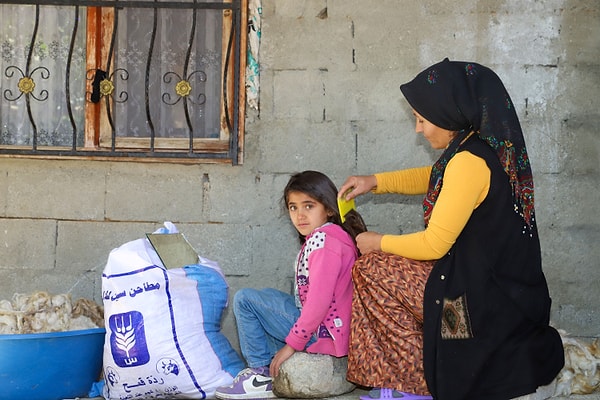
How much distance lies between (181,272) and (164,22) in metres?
1.59

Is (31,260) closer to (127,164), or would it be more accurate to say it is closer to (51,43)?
(127,164)

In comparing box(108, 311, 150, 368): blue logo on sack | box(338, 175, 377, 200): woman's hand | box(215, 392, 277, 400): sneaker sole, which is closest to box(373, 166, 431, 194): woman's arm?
box(338, 175, 377, 200): woman's hand

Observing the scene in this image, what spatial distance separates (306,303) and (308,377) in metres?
0.30

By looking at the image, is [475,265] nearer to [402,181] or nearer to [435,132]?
[435,132]

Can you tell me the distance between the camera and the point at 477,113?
10.1ft

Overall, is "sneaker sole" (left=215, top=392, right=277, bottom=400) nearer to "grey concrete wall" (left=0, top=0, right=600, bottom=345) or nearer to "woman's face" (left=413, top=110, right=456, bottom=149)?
"grey concrete wall" (left=0, top=0, right=600, bottom=345)

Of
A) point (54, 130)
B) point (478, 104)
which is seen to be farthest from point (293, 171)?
point (478, 104)

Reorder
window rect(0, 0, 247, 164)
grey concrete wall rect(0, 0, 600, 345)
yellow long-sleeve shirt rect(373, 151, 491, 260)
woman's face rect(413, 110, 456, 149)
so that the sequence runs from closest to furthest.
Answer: yellow long-sleeve shirt rect(373, 151, 491, 260), woman's face rect(413, 110, 456, 149), grey concrete wall rect(0, 0, 600, 345), window rect(0, 0, 247, 164)

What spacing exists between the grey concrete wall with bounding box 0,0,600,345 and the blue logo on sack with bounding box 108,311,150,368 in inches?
39.0

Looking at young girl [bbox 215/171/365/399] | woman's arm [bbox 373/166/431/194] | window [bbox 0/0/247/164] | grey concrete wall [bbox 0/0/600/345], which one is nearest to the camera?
young girl [bbox 215/171/365/399]

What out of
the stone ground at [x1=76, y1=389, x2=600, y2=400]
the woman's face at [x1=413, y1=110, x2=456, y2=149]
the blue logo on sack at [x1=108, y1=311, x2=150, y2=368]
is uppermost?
the woman's face at [x1=413, y1=110, x2=456, y2=149]

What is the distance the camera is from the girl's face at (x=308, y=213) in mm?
3729

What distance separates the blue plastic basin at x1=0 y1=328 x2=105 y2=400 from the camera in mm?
3535

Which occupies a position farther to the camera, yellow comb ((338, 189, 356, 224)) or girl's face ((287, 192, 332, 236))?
girl's face ((287, 192, 332, 236))
